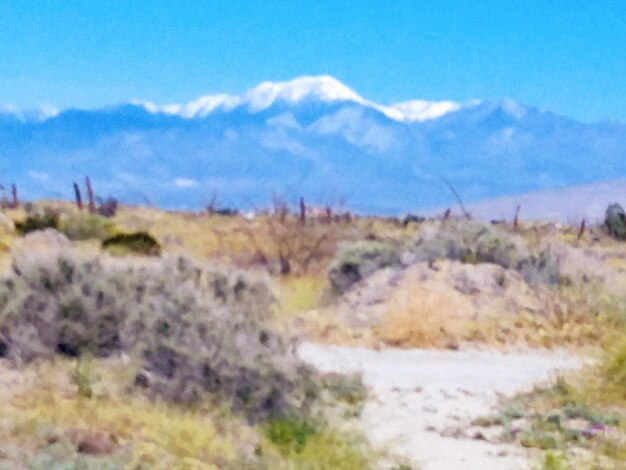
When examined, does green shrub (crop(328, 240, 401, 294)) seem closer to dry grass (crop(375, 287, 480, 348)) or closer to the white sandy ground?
dry grass (crop(375, 287, 480, 348))

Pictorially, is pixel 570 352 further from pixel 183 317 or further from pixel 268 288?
pixel 183 317

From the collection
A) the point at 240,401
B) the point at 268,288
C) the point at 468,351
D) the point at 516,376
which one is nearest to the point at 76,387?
the point at 240,401

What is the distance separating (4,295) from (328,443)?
132 inches

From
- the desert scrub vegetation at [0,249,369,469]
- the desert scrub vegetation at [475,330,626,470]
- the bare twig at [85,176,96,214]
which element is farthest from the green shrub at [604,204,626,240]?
the desert scrub vegetation at [0,249,369,469]

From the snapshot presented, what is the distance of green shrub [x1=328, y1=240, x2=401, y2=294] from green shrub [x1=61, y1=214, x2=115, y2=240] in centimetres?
995

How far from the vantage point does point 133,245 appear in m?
26.4

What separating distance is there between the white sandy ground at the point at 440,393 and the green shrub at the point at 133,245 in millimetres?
8090

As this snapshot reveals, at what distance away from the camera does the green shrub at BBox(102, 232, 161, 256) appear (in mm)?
25625

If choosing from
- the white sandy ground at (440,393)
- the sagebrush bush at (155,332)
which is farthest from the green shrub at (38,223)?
the sagebrush bush at (155,332)

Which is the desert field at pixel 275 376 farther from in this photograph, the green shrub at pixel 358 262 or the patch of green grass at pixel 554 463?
the green shrub at pixel 358 262

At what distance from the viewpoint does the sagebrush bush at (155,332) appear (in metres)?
10.6

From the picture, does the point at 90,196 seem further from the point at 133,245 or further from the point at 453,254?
the point at 453,254

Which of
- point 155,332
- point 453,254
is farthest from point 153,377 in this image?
point 453,254

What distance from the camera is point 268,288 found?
15.0m
